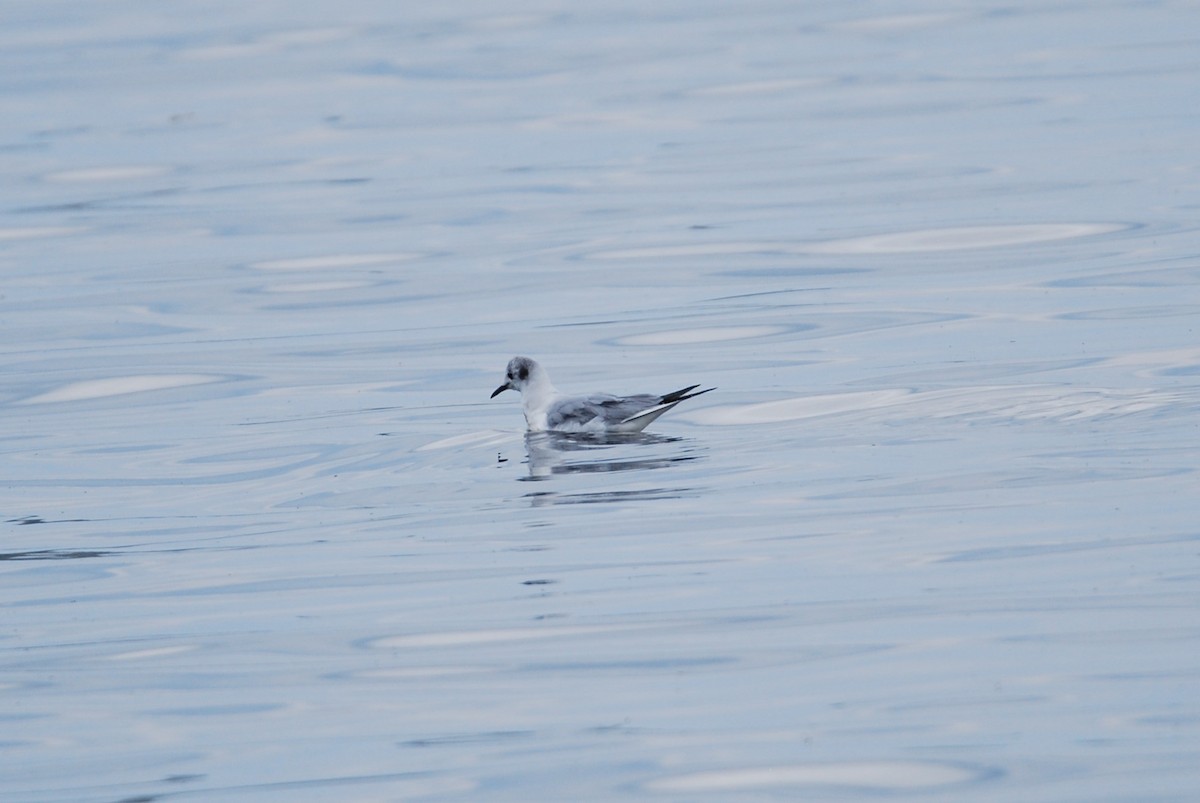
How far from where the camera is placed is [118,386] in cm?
1684

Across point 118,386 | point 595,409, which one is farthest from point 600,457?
point 118,386

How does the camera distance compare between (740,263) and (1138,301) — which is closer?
(1138,301)

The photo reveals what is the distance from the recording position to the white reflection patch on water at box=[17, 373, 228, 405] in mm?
16609

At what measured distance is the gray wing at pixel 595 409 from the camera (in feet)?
44.4

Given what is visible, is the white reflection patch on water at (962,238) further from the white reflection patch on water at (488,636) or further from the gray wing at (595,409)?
the white reflection patch on water at (488,636)

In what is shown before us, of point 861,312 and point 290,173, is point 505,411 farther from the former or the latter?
point 290,173

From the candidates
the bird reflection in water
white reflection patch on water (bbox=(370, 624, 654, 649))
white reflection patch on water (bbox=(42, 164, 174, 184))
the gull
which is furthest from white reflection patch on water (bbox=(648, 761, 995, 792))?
white reflection patch on water (bbox=(42, 164, 174, 184))

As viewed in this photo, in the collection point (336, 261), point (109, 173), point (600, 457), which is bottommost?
point (600, 457)

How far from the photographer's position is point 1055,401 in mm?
12984

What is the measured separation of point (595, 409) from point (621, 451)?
0.84 m

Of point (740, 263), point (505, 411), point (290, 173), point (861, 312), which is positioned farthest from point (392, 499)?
point (290, 173)

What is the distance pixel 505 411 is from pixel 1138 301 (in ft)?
17.6

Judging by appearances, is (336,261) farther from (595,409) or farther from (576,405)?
(595,409)

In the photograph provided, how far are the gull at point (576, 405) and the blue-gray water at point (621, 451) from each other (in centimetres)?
23
